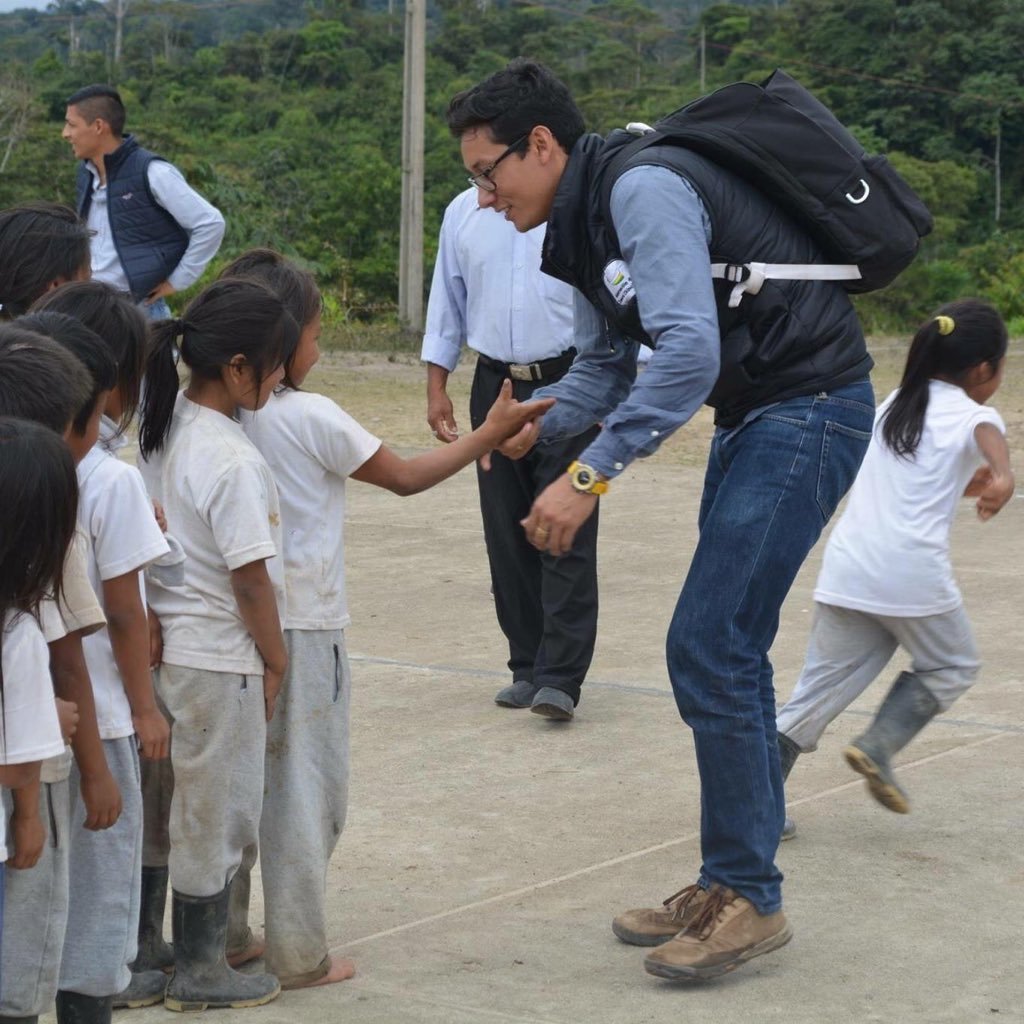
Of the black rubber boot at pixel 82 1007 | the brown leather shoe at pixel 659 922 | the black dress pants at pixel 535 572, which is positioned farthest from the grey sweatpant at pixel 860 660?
the black rubber boot at pixel 82 1007

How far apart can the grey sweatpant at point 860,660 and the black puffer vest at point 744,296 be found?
1002 mm

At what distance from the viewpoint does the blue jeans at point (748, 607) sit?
12.1 ft

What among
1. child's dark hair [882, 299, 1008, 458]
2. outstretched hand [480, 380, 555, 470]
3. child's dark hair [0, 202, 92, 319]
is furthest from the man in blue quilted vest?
outstretched hand [480, 380, 555, 470]

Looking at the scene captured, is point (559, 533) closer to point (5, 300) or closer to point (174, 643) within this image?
point (174, 643)

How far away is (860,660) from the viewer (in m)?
4.68

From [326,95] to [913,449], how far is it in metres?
57.1

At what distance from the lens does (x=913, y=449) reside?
4.65 meters

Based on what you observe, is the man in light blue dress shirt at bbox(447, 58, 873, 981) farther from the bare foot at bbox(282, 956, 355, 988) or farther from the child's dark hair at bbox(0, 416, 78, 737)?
the child's dark hair at bbox(0, 416, 78, 737)

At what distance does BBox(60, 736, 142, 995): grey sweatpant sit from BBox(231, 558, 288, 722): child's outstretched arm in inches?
16.4

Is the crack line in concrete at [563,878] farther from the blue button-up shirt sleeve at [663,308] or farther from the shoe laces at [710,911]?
the blue button-up shirt sleeve at [663,308]

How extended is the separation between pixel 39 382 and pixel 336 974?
142 cm

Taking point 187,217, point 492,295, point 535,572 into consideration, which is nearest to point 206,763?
point 535,572

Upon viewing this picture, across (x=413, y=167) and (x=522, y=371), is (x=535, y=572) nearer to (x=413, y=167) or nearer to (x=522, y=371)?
(x=522, y=371)

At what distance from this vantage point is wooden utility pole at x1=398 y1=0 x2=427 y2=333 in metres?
22.9
